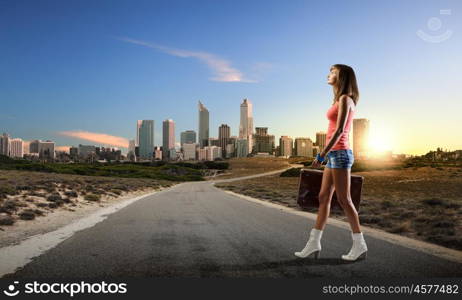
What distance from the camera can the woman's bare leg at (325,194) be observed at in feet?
18.2

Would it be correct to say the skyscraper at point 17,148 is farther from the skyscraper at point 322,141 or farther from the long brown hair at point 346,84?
the long brown hair at point 346,84

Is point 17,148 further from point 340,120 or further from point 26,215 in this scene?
point 340,120

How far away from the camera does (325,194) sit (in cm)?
565

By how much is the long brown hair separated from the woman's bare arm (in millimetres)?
174

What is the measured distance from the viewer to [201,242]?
8031 millimetres

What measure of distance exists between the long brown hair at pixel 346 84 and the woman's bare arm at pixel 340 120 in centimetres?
17

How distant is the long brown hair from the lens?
534 cm

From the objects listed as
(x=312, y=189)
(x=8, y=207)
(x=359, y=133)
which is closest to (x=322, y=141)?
(x=359, y=133)

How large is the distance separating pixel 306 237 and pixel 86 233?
18.1 feet

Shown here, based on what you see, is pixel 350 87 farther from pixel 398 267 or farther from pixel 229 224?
pixel 229 224

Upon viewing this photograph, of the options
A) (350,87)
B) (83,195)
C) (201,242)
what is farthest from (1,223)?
(83,195)

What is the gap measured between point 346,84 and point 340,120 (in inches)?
22.0

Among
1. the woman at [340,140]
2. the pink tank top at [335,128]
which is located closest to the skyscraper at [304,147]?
the woman at [340,140]

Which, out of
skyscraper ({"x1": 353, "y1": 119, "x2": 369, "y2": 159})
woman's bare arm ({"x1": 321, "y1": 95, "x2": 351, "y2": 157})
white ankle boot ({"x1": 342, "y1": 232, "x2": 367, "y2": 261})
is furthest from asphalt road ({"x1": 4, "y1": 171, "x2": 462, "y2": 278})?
skyscraper ({"x1": 353, "y1": 119, "x2": 369, "y2": 159})
